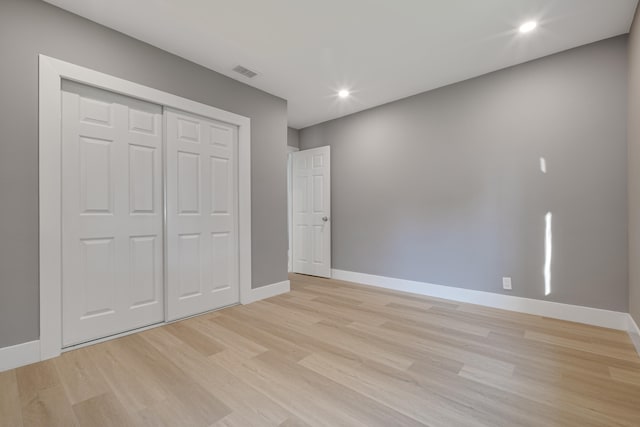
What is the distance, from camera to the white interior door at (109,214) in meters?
2.08

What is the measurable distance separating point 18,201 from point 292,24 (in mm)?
2393

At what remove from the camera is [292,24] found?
7.44ft

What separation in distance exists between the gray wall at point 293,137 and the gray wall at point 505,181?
1.23m

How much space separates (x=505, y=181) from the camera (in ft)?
9.70

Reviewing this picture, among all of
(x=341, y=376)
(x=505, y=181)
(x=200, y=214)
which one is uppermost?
(x=505, y=181)

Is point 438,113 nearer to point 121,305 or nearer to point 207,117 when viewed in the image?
point 207,117

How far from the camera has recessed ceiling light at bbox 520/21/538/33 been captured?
226 cm

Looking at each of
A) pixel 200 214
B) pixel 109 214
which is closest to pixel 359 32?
pixel 200 214

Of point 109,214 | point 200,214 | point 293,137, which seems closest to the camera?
point 109,214

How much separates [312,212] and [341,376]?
10.5ft

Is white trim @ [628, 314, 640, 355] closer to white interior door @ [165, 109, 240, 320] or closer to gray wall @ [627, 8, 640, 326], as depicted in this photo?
gray wall @ [627, 8, 640, 326]

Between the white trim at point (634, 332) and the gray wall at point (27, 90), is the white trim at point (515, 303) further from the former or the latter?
the gray wall at point (27, 90)

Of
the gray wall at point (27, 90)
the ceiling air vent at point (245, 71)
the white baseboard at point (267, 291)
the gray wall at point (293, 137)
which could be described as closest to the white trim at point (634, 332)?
the white baseboard at point (267, 291)

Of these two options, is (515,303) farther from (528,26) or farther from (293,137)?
(293,137)
